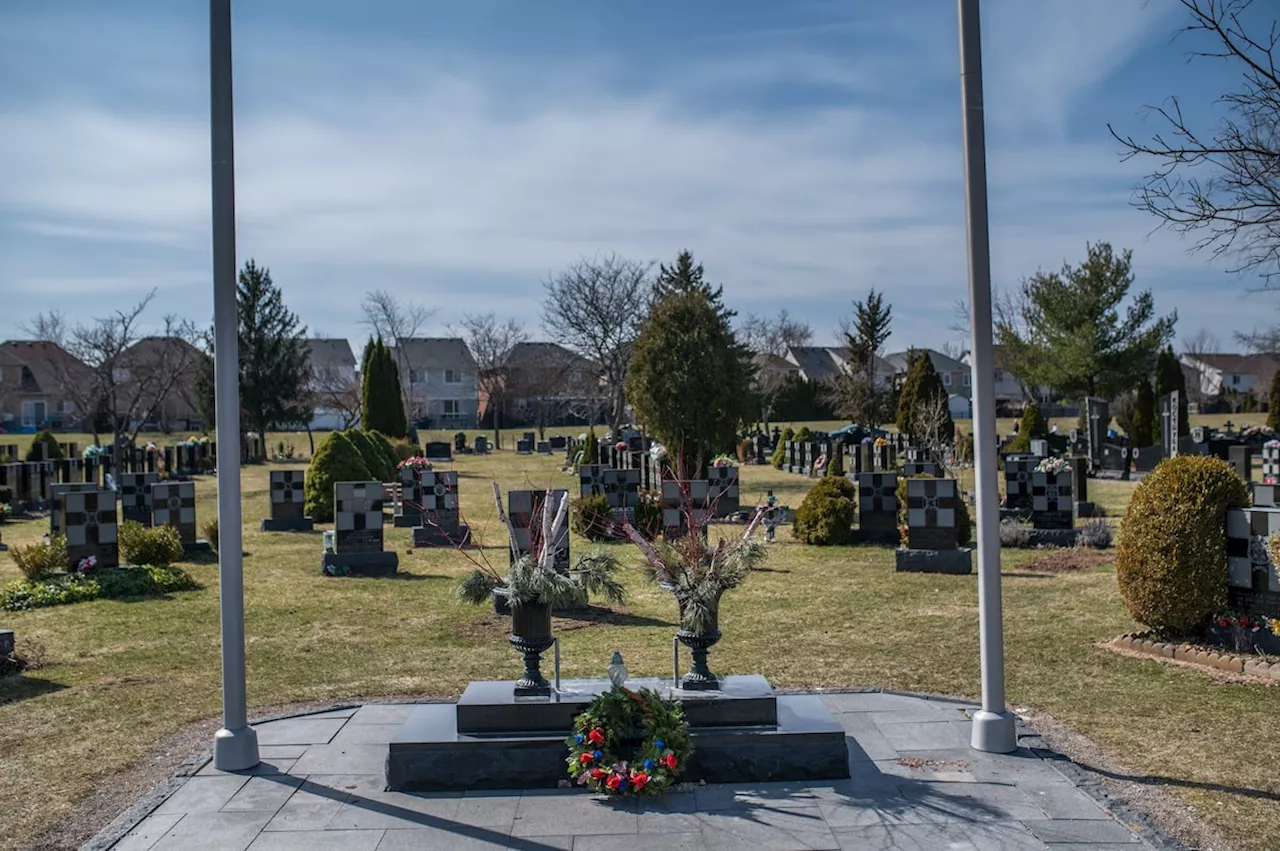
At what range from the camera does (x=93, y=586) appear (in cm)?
1238

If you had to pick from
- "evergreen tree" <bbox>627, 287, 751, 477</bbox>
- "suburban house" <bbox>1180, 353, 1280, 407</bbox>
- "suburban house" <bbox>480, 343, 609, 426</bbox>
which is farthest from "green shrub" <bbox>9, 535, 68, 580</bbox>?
"suburban house" <bbox>1180, 353, 1280, 407</bbox>

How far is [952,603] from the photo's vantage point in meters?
11.7

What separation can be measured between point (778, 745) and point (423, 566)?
10083mm

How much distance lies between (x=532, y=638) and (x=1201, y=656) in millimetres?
5588

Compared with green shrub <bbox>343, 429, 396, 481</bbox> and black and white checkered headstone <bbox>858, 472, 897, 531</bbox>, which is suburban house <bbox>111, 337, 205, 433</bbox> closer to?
green shrub <bbox>343, 429, 396, 481</bbox>

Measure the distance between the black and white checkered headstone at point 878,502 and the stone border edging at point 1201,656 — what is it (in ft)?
23.4

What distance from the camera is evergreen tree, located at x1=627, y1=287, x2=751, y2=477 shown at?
84.0 ft

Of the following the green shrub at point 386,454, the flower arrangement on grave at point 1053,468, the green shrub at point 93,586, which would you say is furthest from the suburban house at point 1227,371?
the green shrub at point 93,586

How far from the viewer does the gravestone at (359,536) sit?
14367 mm

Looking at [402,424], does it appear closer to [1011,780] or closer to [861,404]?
[861,404]

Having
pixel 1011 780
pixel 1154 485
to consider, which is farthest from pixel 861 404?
pixel 1011 780

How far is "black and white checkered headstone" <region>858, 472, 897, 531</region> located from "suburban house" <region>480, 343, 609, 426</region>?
3129 cm

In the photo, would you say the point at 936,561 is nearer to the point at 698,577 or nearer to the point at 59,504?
the point at 698,577

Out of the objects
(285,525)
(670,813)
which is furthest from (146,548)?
(670,813)
